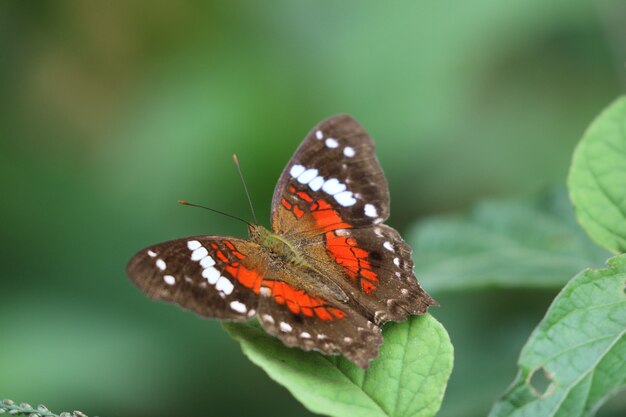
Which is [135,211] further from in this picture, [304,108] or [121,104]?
[304,108]

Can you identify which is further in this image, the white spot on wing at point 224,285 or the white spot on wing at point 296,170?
the white spot on wing at point 296,170

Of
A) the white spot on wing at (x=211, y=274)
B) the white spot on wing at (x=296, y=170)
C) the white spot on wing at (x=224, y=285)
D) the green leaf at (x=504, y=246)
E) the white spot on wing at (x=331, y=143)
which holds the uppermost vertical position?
the white spot on wing at (x=331, y=143)

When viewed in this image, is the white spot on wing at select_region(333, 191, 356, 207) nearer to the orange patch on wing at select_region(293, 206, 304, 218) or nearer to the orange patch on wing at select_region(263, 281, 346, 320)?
the orange patch on wing at select_region(293, 206, 304, 218)

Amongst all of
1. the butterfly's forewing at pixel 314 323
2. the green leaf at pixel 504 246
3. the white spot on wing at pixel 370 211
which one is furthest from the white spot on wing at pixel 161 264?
the green leaf at pixel 504 246

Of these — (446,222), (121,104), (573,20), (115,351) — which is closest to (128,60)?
(121,104)

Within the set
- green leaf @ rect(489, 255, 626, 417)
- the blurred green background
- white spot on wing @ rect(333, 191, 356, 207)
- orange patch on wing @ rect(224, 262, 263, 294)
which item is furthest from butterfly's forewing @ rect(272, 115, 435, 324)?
the blurred green background

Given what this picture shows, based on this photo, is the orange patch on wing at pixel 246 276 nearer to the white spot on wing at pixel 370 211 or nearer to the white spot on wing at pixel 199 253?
the white spot on wing at pixel 199 253

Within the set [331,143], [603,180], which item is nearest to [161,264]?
[331,143]
